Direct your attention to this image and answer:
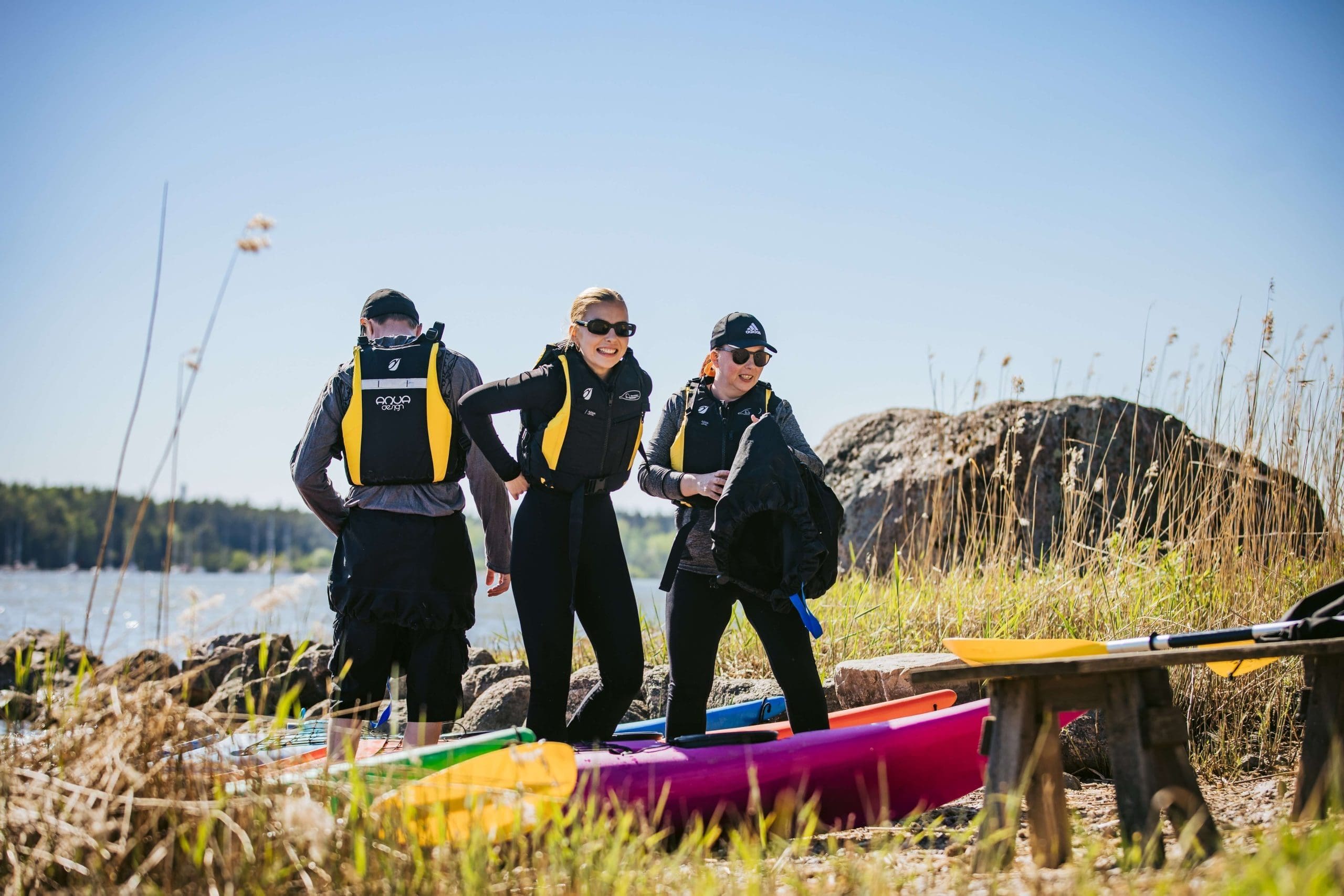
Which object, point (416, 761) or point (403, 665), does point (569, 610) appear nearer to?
point (403, 665)

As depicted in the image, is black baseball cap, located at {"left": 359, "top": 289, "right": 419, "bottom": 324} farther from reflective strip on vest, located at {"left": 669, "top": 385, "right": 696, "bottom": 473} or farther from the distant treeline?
the distant treeline

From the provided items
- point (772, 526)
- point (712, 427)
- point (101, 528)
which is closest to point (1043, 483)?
point (712, 427)

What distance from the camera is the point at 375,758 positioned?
295 cm

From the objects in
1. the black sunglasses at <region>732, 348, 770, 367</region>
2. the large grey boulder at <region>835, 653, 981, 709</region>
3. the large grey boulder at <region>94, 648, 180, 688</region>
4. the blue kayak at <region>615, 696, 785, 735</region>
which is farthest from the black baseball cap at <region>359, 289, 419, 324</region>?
the large grey boulder at <region>835, 653, 981, 709</region>

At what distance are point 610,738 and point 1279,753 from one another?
9.31 ft

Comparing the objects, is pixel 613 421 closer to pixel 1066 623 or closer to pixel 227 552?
pixel 1066 623

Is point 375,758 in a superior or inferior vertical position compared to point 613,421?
inferior

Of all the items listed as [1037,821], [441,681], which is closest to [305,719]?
[441,681]

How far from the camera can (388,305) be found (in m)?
4.02

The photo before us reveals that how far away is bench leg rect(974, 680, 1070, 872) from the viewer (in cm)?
249

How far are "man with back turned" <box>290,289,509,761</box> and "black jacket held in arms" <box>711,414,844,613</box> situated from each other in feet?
3.25

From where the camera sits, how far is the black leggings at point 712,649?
3.67 metres

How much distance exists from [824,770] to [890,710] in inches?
42.2

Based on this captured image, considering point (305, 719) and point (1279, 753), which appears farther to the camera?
point (1279, 753)
